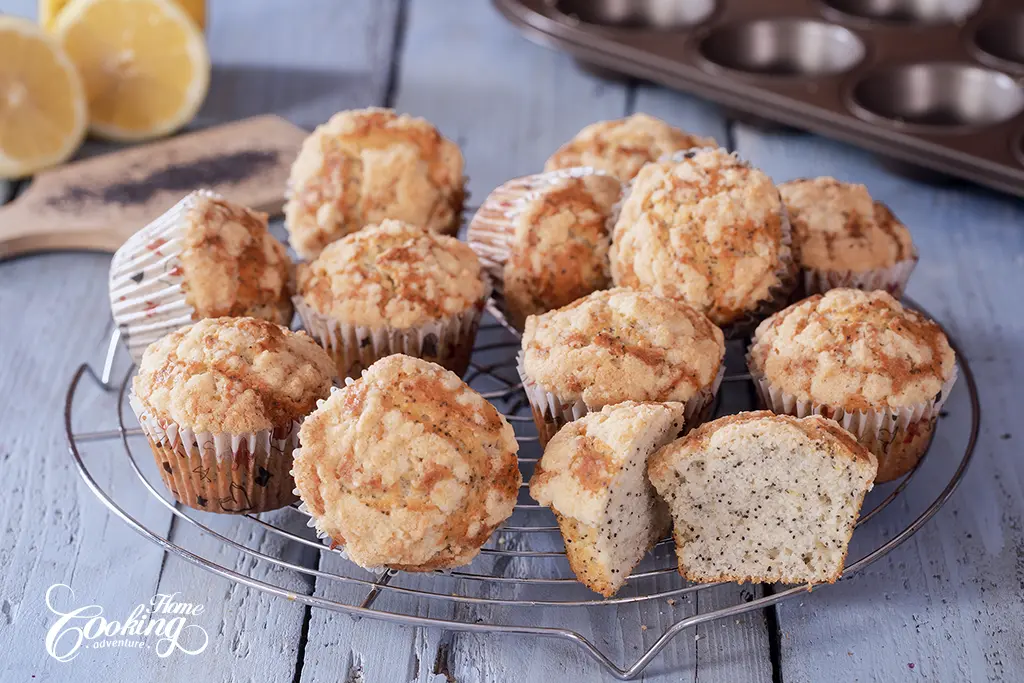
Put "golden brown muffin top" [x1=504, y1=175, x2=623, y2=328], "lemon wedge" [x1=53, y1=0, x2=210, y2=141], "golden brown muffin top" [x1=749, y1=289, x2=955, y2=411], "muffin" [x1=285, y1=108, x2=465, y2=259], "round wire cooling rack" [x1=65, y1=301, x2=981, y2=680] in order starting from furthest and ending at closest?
"lemon wedge" [x1=53, y1=0, x2=210, y2=141]
"muffin" [x1=285, y1=108, x2=465, y2=259]
"golden brown muffin top" [x1=504, y1=175, x2=623, y2=328]
"golden brown muffin top" [x1=749, y1=289, x2=955, y2=411]
"round wire cooling rack" [x1=65, y1=301, x2=981, y2=680]

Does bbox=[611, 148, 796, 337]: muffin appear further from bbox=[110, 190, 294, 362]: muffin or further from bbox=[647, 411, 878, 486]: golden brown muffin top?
bbox=[110, 190, 294, 362]: muffin

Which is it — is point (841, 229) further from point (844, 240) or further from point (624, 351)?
point (624, 351)

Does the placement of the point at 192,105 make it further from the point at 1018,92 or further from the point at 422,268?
the point at 1018,92

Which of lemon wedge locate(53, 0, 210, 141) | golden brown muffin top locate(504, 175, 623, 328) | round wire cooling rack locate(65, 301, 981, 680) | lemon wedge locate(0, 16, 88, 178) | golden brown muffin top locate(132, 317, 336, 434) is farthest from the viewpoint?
lemon wedge locate(53, 0, 210, 141)

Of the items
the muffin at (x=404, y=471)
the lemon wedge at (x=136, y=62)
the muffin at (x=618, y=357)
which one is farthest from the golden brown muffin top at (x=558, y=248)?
the lemon wedge at (x=136, y=62)

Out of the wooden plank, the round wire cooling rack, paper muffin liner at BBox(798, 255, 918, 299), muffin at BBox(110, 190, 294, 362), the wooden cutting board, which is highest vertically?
paper muffin liner at BBox(798, 255, 918, 299)

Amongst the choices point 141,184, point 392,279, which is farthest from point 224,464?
point 141,184

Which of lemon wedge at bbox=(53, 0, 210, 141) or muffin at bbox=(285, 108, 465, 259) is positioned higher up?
muffin at bbox=(285, 108, 465, 259)

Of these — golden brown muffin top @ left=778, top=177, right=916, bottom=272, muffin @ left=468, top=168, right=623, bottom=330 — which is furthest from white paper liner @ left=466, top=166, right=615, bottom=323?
golden brown muffin top @ left=778, top=177, right=916, bottom=272

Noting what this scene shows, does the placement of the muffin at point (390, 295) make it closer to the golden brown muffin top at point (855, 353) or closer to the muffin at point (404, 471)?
the muffin at point (404, 471)
